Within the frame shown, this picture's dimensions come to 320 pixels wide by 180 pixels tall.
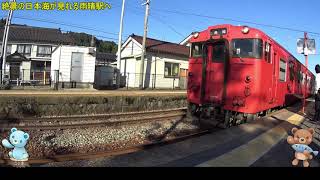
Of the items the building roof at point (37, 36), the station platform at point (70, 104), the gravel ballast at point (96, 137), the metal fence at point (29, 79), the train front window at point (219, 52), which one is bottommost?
the gravel ballast at point (96, 137)

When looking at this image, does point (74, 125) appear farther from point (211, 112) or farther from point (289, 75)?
point (289, 75)

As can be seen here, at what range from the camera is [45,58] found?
47.8 metres

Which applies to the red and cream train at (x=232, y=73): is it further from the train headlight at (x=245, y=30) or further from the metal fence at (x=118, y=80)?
the metal fence at (x=118, y=80)

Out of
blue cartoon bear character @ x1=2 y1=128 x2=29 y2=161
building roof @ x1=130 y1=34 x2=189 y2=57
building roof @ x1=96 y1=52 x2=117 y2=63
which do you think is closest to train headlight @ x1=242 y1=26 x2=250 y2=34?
blue cartoon bear character @ x1=2 y1=128 x2=29 y2=161

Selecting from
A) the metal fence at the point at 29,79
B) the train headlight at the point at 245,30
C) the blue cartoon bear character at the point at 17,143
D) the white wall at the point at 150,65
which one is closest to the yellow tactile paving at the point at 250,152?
the blue cartoon bear character at the point at 17,143

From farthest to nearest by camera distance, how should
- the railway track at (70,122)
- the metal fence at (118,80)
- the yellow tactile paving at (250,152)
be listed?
the metal fence at (118,80) → the railway track at (70,122) → the yellow tactile paving at (250,152)

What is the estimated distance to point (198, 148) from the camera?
852cm

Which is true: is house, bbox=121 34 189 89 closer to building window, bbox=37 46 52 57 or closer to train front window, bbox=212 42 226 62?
building window, bbox=37 46 52 57

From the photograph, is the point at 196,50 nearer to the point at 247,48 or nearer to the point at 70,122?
the point at 247,48

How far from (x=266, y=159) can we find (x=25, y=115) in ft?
35.9

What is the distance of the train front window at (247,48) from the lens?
37.9 ft

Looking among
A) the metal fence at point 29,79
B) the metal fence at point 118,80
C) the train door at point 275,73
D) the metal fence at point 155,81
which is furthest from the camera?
the metal fence at point 155,81
